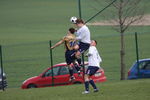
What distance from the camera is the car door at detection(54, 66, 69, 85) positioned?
29.7m

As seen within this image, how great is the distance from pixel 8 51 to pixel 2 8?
35234 mm

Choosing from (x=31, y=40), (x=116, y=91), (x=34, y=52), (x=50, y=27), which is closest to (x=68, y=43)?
(x=116, y=91)

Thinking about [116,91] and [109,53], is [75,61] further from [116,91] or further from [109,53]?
[109,53]

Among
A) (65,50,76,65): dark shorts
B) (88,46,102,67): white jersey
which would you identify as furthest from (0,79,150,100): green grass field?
(65,50,76,65): dark shorts

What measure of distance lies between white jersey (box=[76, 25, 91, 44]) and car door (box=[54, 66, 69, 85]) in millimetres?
9121

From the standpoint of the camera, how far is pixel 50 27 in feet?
221

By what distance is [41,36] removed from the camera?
192ft

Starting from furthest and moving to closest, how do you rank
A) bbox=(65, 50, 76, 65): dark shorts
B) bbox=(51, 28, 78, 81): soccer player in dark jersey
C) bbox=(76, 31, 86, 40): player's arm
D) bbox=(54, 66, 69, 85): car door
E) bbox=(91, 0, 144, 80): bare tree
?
1. bbox=(91, 0, 144, 80): bare tree
2. bbox=(54, 66, 69, 85): car door
3. bbox=(65, 50, 76, 65): dark shorts
4. bbox=(51, 28, 78, 81): soccer player in dark jersey
5. bbox=(76, 31, 86, 40): player's arm

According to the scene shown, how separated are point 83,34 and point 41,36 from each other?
126 feet

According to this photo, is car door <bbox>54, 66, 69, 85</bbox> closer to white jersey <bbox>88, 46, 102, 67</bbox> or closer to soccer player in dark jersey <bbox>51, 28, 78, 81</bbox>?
soccer player in dark jersey <bbox>51, 28, 78, 81</bbox>

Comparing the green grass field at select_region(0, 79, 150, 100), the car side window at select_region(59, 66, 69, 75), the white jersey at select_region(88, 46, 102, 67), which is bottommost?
the green grass field at select_region(0, 79, 150, 100)

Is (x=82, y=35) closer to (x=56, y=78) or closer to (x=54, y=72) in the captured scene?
(x=56, y=78)

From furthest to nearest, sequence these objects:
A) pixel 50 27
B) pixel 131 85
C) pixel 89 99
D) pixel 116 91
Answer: pixel 50 27 → pixel 131 85 → pixel 116 91 → pixel 89 99

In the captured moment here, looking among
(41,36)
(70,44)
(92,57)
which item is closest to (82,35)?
(92,57)
